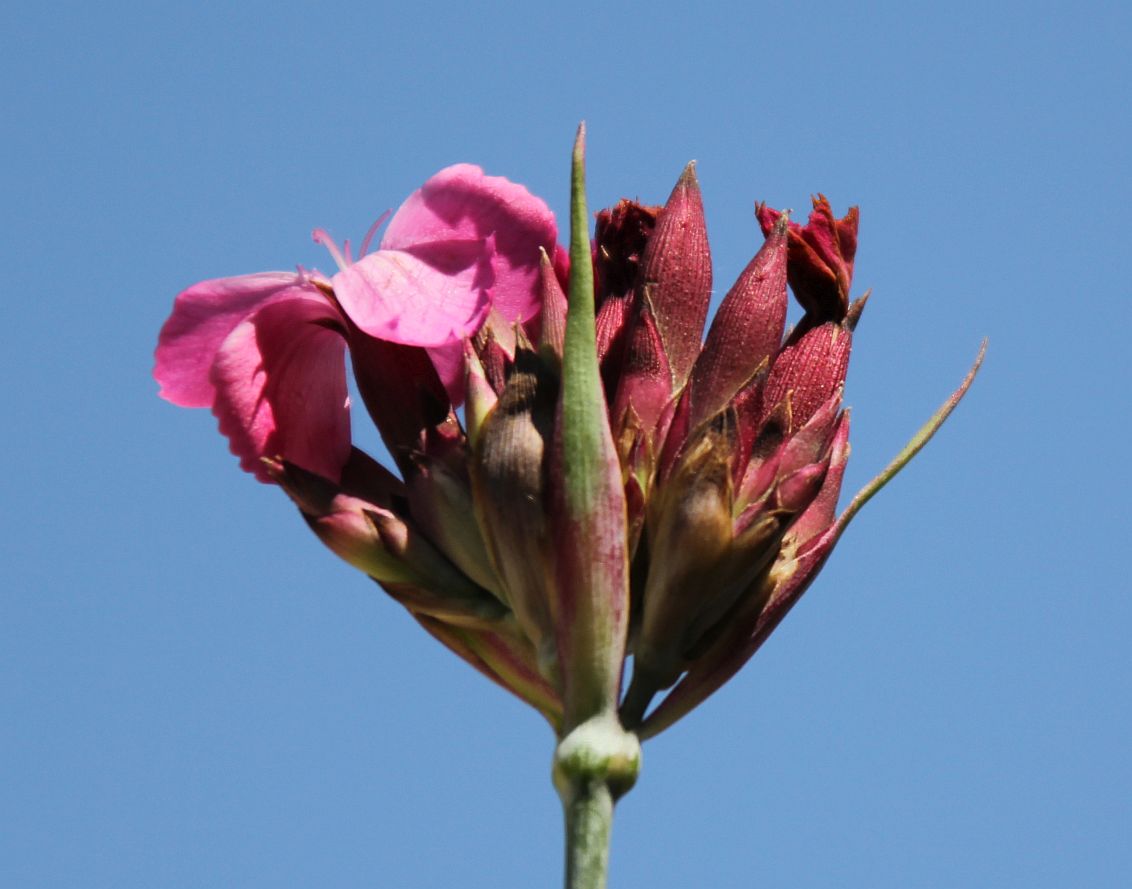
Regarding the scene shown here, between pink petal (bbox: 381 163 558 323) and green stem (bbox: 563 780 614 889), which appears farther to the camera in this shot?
pink petal (bbox: 381 163 558 323)

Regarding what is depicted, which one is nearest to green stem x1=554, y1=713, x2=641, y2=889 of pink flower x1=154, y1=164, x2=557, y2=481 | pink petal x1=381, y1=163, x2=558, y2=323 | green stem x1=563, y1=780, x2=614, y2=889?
green stem x1=563, y1=780, x2=614, y2=889

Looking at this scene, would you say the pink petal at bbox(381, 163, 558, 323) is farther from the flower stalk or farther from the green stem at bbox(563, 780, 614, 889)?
the green stem at bbox(563, 780, 614, 889)

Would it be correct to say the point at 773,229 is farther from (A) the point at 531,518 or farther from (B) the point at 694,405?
(A) the point at 531,518

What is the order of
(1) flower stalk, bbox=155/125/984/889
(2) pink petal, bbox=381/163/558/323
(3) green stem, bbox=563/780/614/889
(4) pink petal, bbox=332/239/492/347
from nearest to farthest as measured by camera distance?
1. (3) green stem, bbox=563/780/614/889
2. (1) flower stalk, bbox=155/125/984/889
3. (4) pink petal, bbox=332/239/492/347
4. (2) pink petal, bbox=381/163/558/323

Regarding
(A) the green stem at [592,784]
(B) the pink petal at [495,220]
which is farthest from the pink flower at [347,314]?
(A) the green stem at [592,784]

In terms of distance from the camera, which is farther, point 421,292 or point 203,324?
point 203,324

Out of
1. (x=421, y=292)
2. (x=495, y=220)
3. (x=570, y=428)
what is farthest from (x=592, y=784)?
(x=495, y=220)

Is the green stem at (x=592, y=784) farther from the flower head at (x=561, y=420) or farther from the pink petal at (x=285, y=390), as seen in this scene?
the pink petal at (x=285, y=390)

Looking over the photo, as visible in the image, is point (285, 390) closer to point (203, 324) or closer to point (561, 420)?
point (203, 324)
